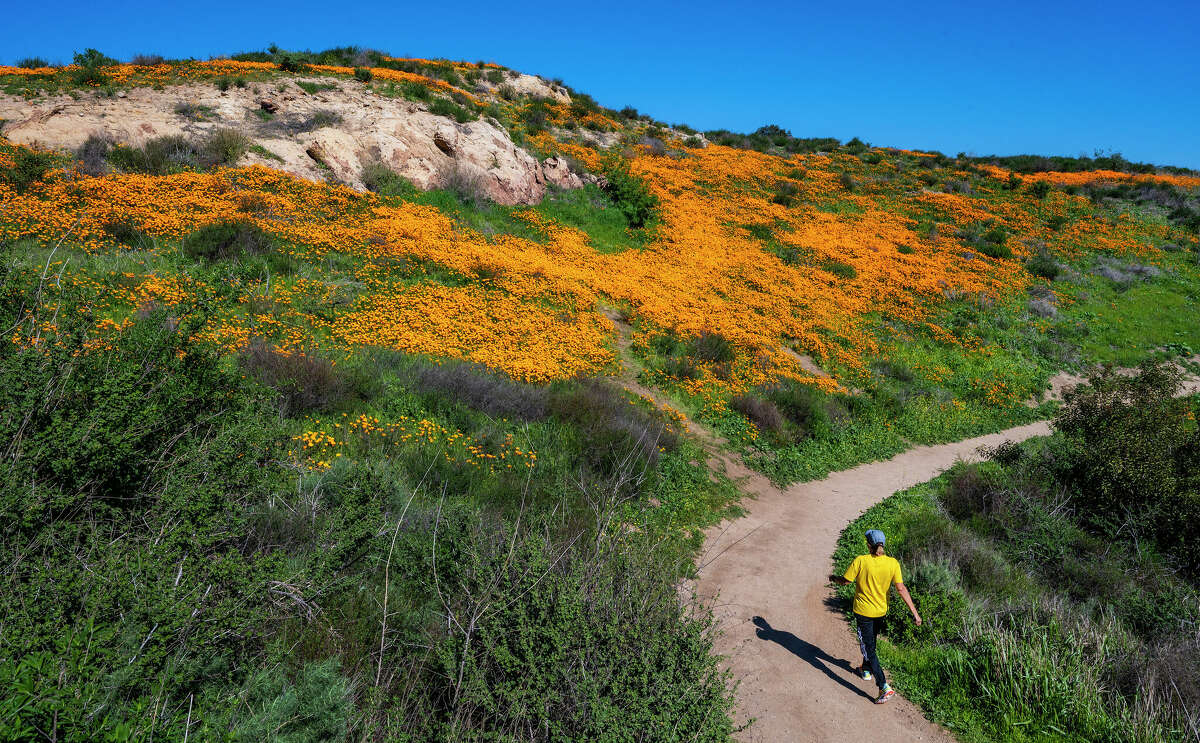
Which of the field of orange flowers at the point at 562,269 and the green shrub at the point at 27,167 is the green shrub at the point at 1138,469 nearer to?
the field of orange flowers at the point at 562,269

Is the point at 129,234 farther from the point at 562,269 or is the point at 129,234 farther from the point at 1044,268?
the point at 1044,268

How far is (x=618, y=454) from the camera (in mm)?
9461

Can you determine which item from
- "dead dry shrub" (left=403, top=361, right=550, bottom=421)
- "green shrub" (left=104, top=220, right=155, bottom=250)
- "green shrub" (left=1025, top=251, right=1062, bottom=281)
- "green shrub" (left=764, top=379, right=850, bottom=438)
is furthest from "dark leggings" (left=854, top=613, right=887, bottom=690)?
"green shrub" (left=1025, top=251, right=1062, bottom=281)

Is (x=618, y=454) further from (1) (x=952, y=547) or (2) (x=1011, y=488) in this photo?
(2) (x=1011, y=488)

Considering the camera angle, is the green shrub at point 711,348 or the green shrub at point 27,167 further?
the green shrub at point 711,348

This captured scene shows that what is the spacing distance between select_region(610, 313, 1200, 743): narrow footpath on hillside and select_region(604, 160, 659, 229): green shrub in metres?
13.0

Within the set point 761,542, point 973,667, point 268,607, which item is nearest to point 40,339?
point 268,607

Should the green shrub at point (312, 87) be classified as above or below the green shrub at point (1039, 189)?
below

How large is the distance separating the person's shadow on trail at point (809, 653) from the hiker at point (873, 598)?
10.1 inches

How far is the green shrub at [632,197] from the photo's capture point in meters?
23.9

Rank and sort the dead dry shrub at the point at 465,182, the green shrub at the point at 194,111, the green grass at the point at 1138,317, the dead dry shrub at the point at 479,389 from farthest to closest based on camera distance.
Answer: the green grass at the point at 1138,317 → the dead dry shrub at the point at 465,182 → the green shrub at the point at 194,111 → the dead dry shrub at the point at 479,389

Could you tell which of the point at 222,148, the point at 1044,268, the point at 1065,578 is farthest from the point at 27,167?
the point at 1044,268

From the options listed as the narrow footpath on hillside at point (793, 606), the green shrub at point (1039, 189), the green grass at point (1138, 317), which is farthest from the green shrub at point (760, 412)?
the green shrub at point (1039, 189)

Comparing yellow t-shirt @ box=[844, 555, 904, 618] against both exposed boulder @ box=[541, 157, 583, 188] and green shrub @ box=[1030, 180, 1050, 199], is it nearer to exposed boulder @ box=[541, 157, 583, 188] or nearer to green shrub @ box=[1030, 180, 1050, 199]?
exposed boulder @ box=[541, 157, 583, 188]
